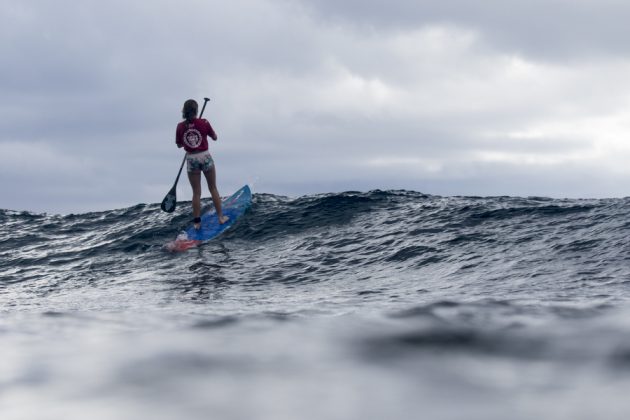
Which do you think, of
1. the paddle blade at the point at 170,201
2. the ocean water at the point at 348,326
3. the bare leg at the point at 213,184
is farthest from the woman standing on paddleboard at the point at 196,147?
the ocean water at the point at 348,326

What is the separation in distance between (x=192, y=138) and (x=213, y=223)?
5.23ft

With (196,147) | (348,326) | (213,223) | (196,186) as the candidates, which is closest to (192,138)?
(196,147)

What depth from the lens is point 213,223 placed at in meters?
10.4

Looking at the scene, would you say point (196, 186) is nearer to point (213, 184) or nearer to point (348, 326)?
point (213, 184)

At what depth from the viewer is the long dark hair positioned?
Answer: 941cm

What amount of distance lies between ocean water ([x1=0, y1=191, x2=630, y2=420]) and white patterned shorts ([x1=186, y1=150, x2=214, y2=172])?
134 cm

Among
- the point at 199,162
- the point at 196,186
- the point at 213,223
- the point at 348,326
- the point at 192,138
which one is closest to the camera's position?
the point at 348,326

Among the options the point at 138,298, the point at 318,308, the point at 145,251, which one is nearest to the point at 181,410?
the point at 318,308

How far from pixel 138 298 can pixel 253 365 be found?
3569 millimetres

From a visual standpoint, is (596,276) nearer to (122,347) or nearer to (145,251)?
(122,347)

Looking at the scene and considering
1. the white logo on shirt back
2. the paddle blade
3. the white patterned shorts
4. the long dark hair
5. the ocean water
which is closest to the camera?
the ocean water

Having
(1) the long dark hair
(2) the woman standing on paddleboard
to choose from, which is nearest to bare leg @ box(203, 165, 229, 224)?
(2) the woman standing on paddleboard

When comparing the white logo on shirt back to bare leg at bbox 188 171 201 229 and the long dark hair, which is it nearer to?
the long dark hair

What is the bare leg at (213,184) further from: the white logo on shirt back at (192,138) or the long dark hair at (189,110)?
the long dark hair at (189,110)
